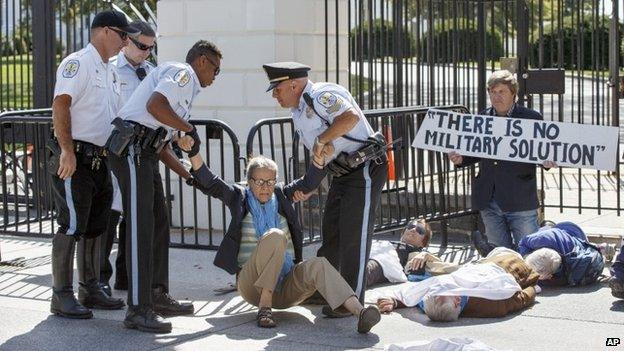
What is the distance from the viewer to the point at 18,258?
386 inches

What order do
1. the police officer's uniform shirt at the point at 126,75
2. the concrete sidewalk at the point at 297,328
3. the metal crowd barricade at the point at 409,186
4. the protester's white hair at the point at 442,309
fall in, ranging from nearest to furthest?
the concrete sidewalk at the point at 297,328
the protester's white hair at the point at 442,309
the police officer's uniform shirt at the point at 126,75
the metal crowd barricade at the point at 409,186

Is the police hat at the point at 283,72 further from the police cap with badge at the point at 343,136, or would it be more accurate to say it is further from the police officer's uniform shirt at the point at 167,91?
the police officer's uniform shirt at the point at 167,91

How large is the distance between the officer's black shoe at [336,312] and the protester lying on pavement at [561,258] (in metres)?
1.52

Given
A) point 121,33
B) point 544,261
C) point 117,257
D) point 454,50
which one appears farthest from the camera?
point 454,50

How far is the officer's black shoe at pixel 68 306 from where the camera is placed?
24.1ft

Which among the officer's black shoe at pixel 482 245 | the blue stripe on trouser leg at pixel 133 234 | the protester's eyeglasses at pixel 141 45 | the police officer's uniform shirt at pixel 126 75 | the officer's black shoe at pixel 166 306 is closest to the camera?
the blue stripe on trouser leg at pixel 133 234

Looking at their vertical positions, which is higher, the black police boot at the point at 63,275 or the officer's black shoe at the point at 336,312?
the black police boot at the point at 63,275

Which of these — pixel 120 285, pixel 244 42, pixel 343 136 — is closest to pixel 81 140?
pixel 120 285

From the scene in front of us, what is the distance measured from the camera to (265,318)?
7102 mm

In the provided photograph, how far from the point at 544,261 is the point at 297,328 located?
1.96 metres

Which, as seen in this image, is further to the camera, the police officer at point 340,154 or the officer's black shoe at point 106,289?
the officer's black shoe at point 106,289

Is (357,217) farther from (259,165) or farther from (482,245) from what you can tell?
(482,245)

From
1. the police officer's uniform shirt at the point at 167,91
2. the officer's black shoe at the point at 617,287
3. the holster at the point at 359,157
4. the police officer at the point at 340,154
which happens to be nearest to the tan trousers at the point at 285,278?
the police officer at the point at 340,154

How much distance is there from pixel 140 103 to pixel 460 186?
474 cm
